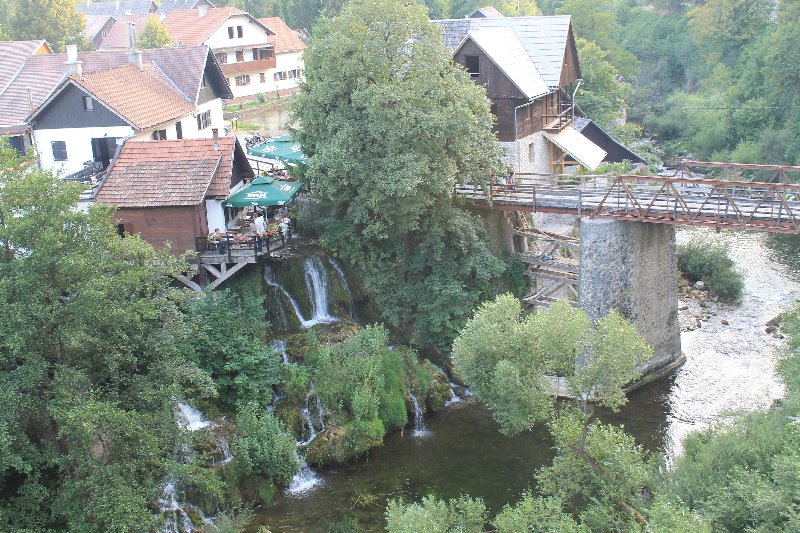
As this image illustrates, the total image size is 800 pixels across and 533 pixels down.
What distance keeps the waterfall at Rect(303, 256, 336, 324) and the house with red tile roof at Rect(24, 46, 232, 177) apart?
6997 mm

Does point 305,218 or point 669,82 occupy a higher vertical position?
point 669,82

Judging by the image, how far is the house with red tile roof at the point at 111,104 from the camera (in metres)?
35.5

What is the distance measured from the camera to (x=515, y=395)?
24.4 metres

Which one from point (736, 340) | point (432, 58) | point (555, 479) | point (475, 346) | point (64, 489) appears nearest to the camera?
point (64, 489)

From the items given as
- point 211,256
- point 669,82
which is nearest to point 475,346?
point 211,256

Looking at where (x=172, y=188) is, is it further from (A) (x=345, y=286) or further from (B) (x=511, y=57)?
(B) (x=511, y=57)

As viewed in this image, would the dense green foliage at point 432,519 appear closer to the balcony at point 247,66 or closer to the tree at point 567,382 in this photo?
the tree at point 567,382

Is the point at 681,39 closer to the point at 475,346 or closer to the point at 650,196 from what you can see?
the point at 650,196

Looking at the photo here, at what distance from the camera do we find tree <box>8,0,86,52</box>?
60.7 m

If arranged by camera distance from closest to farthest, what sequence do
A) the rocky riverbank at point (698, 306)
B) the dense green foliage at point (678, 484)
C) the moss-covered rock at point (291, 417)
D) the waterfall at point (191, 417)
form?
the dense green foliage at point (678, 484), the waterfall at point (191, 417), the moss-covered rock at point (291, 417), the rocky riverbank at point (698, 306)

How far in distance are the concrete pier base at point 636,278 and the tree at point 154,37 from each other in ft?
141

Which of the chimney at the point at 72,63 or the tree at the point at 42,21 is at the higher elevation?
the tree at the point at 42,21

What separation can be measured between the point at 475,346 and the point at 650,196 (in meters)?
12.0

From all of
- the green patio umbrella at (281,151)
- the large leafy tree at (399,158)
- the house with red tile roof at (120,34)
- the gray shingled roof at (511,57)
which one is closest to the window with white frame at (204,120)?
the green patio umbrella at (281,151)
